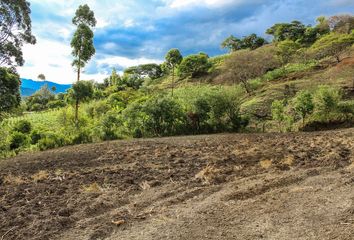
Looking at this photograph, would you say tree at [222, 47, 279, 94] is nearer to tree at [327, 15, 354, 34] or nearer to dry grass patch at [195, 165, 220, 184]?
tree at [327, 15, 354, 34]

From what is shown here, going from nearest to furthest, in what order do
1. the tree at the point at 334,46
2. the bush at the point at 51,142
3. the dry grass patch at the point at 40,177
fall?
the dry grass patch at the point at 40,177 → the bush at the point at 51,142 → the tree at the point at 334,46

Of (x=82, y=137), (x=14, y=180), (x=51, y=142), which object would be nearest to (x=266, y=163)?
(x=14, y=180)

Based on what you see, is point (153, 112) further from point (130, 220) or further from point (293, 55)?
point (293, 55)

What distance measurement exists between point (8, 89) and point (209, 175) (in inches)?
305

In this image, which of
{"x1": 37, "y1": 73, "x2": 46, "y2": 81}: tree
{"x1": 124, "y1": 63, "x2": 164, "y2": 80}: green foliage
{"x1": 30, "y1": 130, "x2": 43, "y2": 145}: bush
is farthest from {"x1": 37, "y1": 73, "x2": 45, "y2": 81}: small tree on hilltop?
{"x1": 30, "y1": 130, "x2": 43, "y2": 145}: bush

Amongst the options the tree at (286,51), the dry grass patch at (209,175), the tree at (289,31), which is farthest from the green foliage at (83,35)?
the tree at (289,31)

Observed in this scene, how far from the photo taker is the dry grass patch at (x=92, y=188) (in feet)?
19.6

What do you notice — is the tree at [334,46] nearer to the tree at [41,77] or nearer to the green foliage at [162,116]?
the green foliage at [162,116]

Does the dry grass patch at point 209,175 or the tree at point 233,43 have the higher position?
the tree at point 233,43

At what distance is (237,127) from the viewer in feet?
58.4

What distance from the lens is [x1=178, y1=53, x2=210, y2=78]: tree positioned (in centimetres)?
4628

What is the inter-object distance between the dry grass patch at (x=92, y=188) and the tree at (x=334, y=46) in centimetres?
3187

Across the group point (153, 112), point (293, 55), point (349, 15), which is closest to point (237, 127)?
point (153, 112)

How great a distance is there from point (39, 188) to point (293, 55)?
118ft
